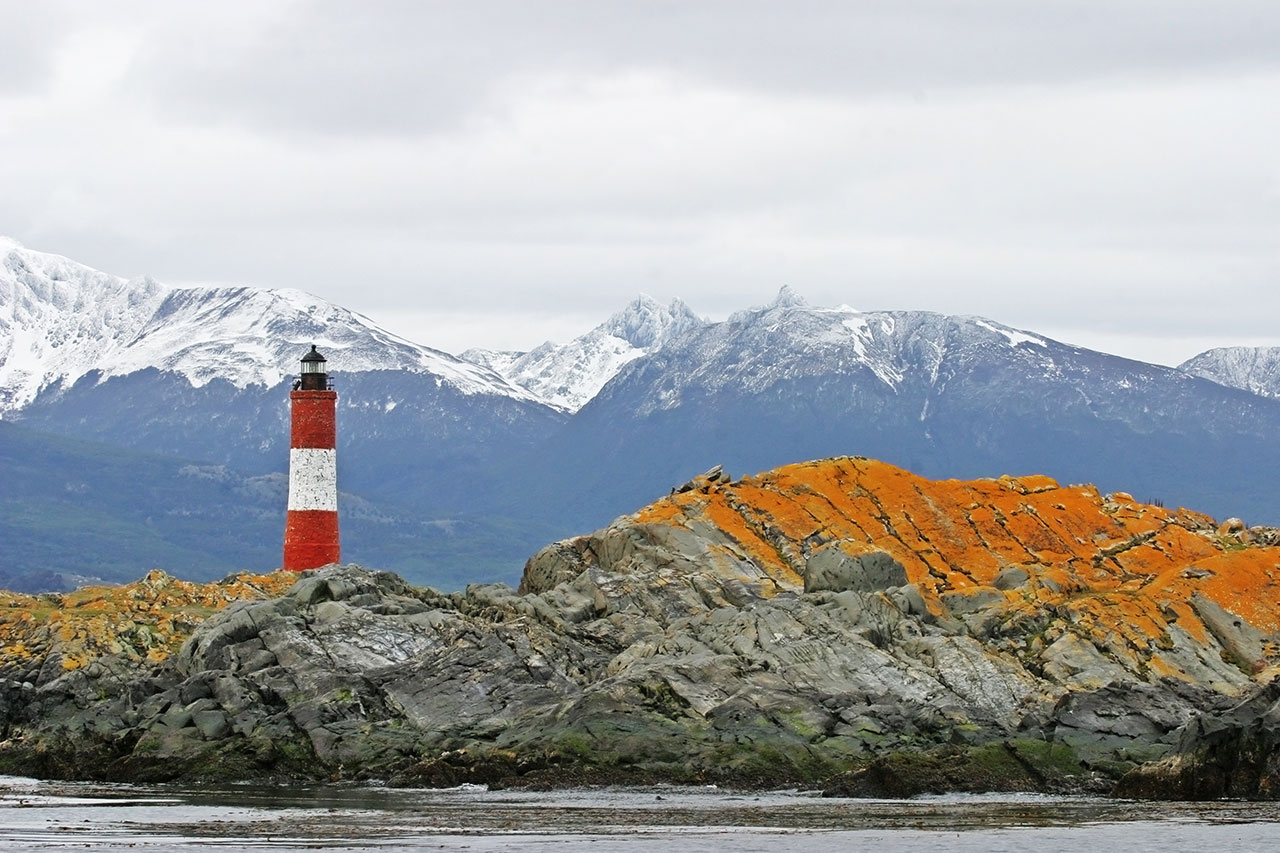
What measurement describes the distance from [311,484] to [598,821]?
50.2 meters

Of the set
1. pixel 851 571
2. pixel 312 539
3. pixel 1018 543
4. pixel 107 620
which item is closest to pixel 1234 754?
pixel 851 571

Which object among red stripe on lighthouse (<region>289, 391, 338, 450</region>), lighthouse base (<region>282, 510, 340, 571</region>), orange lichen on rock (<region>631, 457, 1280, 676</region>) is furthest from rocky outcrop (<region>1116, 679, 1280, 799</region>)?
red stripe on lighthouse (<region>289, 391, 338, 450</region>)

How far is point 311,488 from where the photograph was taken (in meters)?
120

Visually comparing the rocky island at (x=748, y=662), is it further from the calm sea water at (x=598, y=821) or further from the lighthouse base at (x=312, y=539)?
the lighthouse base at (x=312, y=539)

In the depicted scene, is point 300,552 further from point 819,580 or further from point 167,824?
point 167,824

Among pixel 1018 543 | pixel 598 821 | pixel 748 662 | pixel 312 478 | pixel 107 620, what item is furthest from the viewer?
pixel 312 478

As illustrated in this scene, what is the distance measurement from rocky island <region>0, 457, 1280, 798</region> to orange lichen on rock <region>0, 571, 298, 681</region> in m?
0.23

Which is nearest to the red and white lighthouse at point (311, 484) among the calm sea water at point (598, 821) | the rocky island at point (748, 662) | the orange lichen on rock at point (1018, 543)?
the rocky island at point (748, 662)

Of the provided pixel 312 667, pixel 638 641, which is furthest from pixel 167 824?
pixel 638 641

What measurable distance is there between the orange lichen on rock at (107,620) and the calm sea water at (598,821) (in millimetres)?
18022

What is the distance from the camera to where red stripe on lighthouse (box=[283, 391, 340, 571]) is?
120 m

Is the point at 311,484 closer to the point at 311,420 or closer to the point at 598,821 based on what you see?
the point at 311,420

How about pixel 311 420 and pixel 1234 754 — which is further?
pixel 311 420

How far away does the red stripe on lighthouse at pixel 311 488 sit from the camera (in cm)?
12019
